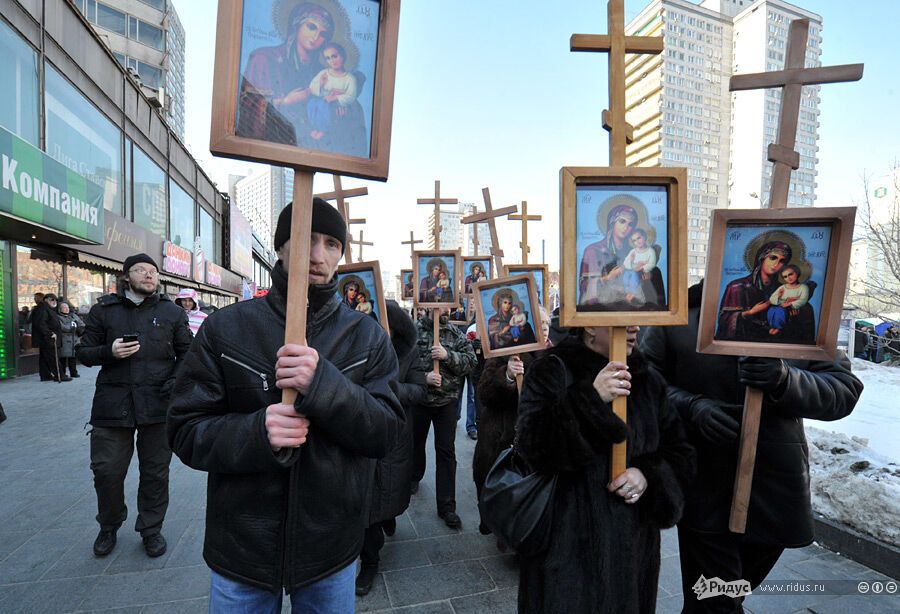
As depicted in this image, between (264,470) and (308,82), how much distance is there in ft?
4.28

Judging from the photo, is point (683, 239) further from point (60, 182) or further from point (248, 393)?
point (60, 182)

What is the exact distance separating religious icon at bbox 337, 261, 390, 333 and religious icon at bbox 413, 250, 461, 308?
1080mm

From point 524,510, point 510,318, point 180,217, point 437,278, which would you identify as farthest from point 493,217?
point 180,217

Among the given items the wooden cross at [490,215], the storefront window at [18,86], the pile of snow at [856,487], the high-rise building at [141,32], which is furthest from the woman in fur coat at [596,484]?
the high-rise building at [141,32]

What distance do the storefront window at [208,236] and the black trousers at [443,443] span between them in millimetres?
22270

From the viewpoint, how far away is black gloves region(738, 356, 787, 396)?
203cm

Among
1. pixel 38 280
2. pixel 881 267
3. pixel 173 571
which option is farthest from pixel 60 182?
pixel 881 267

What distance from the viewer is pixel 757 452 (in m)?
2.26

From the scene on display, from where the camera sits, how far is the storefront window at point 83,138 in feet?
33.5

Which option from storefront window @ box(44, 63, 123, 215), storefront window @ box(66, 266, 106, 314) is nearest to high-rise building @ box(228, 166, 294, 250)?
storefront window @ box(66, 266, 106, 314)

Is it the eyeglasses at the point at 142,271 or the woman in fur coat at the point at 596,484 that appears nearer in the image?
the woman in fur coat at the point at 596,484

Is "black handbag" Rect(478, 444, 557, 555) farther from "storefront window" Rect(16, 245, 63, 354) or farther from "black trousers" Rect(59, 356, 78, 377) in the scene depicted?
"storefront window" Rect(16, 245, 63, 354)

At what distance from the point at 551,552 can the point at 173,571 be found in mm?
2915

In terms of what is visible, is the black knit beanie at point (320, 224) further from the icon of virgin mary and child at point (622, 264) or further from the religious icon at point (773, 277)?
the religious icon at point (773, 277)
